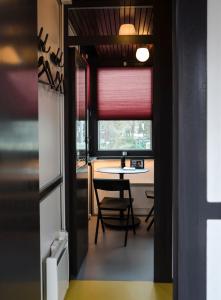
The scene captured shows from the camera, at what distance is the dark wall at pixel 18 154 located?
54.4 inches

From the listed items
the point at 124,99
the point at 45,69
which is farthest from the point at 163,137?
the point at 124,99

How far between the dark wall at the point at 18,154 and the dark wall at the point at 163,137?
1530 mm

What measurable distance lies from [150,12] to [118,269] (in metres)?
2.58

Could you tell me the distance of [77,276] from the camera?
3326 mm

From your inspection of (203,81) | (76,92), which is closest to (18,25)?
(203,81)

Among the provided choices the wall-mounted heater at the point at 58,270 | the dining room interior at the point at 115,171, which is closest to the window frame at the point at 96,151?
the dining room interior at the point at 115,171

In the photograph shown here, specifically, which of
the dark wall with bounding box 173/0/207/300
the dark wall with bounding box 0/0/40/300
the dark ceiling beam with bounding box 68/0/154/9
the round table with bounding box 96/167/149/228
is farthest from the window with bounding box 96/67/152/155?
the dark wall with bounding box 173/0/207/300

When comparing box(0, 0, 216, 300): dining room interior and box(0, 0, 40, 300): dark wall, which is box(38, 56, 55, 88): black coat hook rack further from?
box(0, 0, 40, 300): dark wall

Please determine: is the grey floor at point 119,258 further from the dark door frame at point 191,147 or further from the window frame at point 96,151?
the dark door frame at point 191,147

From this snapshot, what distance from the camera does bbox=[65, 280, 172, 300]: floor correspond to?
116 inches

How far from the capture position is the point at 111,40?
10.7 ft

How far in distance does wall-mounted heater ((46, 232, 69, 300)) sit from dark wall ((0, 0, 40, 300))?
0.39m

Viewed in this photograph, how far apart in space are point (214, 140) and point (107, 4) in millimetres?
2253

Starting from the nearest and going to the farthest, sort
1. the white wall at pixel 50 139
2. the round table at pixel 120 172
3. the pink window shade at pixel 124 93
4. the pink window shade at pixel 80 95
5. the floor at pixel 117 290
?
the white wall at pixel 50 139 → the floor at pixel 117 290 → the pink window shade at pixel 80 95 → the round table at pixel 120 172 → the pink window shade at pixel 124 93
